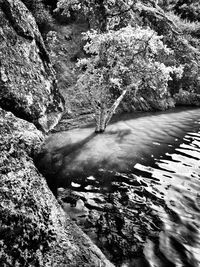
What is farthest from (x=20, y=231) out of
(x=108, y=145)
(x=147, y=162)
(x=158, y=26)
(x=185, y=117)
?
(x=158, y=26)

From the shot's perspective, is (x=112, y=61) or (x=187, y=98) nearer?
(x=112, y=61)

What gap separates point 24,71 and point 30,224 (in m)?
5.91

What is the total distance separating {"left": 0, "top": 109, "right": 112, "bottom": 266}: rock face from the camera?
11.1 ft

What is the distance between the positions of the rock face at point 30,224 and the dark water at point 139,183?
48.4 inches

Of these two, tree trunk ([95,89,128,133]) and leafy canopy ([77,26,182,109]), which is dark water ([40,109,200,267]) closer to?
tree trunk ([95,89,128,133])

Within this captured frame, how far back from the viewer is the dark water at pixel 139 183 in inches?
198

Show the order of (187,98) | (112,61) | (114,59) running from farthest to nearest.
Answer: (187,98)
(114,59)
(112,61)

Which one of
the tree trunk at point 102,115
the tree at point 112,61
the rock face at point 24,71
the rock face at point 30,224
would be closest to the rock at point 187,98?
the tree at point 112,61

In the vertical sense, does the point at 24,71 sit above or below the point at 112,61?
below

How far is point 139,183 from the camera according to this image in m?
7.87

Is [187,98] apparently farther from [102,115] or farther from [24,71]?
[24,71]

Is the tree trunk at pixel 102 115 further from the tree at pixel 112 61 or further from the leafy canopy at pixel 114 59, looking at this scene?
the leafy canopy at pixel 114 59

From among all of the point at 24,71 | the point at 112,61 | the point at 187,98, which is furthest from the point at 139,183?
the point at 187,98

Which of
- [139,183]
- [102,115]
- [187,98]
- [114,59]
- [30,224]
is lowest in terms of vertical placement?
[139,183]
